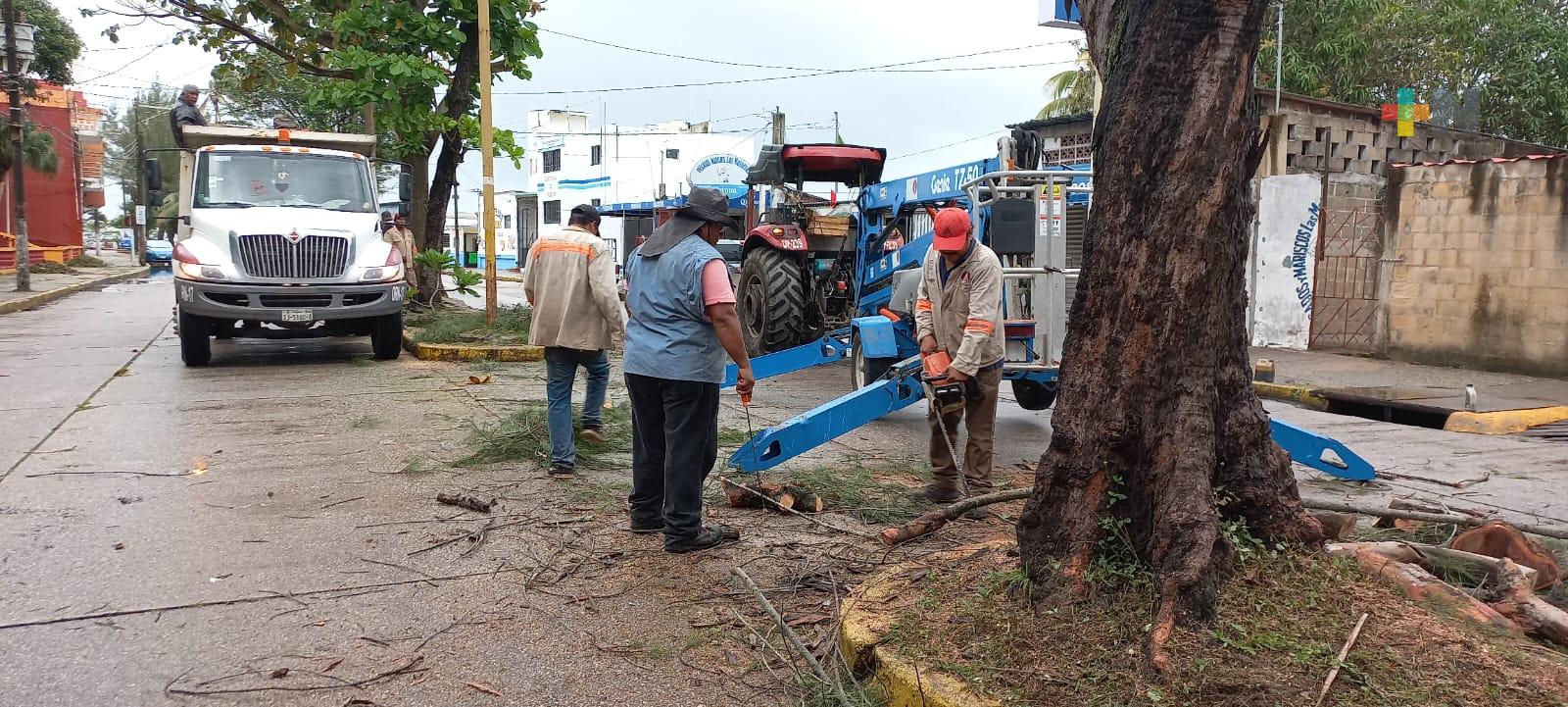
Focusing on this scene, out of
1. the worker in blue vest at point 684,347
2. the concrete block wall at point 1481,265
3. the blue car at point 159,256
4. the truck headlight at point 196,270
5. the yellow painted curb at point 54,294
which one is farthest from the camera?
the blue car at point 159,256

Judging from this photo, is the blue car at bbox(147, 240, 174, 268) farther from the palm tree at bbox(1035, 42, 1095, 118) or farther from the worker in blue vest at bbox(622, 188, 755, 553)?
the worker in blue vest at bbox(622, 188, 755, 553)

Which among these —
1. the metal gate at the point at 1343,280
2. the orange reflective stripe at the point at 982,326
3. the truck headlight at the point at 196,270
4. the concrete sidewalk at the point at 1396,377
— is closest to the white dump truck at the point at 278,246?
the truck headlight at the point at 196,270

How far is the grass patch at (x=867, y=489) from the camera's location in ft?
19.3

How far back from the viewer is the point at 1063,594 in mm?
3438

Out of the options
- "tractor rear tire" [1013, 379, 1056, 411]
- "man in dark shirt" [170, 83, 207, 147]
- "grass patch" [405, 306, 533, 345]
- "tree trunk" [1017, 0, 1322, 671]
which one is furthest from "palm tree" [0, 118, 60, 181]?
"tree trunk" [1017, 0, 1322, 671]

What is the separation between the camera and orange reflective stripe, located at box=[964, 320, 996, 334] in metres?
6.04

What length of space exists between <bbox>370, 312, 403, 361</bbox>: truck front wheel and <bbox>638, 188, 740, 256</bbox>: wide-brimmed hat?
7.80m

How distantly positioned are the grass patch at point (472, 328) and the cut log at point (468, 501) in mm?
7505

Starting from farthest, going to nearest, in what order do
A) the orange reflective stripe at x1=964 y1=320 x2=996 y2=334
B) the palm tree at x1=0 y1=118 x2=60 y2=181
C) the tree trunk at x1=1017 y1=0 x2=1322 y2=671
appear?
the palm tree at x1=0 y1=118 x2=60 y2=181 < the orange reflective stripe at x1=964 y1=320 x2=996 y2=334 < the tree trunk at x1=1017 y1=0 x2=1322 y2=671

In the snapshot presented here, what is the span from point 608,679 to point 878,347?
16.7 ft

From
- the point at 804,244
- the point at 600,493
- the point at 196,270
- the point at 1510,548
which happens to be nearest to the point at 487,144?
the point at 196,270

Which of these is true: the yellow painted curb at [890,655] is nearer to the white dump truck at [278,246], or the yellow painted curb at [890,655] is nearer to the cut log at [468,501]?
the cut log at [468,501]

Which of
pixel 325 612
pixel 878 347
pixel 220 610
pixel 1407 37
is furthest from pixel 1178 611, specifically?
pixel 1407 37

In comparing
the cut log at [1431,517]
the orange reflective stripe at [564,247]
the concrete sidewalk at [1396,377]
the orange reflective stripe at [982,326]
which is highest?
the orange reflective stripe at [564,247]
